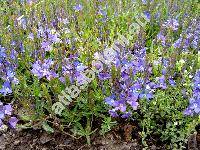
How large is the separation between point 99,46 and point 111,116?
680 millimetres

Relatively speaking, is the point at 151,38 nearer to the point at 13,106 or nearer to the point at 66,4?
the point at 66,4

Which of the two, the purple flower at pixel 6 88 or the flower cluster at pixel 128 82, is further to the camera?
the purple flower at pixel 6 88

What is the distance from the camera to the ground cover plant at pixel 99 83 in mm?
2959

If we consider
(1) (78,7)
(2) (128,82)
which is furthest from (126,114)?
(1) (78,7)

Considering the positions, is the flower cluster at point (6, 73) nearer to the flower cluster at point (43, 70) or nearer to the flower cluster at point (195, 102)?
the flower cluster at point (43, 70)

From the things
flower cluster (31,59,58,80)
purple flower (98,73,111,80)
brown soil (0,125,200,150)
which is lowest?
brown soil (0,125,200,150)

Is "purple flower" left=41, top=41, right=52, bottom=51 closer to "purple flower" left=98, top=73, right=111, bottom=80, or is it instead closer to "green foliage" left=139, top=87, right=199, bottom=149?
"purple flower" left=98, top=73, right=111, bottom=80

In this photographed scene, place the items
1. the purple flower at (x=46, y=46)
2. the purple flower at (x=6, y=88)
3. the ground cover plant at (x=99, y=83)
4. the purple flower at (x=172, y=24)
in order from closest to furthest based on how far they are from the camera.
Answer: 1. the ground cover plant at (x=99, y=83)
2. the purple flower at (x=6, y=88)
3. the purple flower at (x=46, y=46)
4. the purple flower at (x=172, y=24)

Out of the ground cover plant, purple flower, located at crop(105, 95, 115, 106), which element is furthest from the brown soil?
purple flower, located at crop(105, 95, 115, 106)

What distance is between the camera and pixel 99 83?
312 centimetres

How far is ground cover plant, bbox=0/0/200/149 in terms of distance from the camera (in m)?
2.96

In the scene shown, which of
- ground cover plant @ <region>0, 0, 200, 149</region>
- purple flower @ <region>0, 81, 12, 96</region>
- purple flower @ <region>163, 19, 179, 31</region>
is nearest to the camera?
ground cover plant @ <region>0, 0, 200, 149</region>

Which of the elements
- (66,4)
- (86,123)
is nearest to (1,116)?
(86,123)

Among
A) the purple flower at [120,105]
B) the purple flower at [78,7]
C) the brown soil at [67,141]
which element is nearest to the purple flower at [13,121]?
the brown soil at [67,141]
